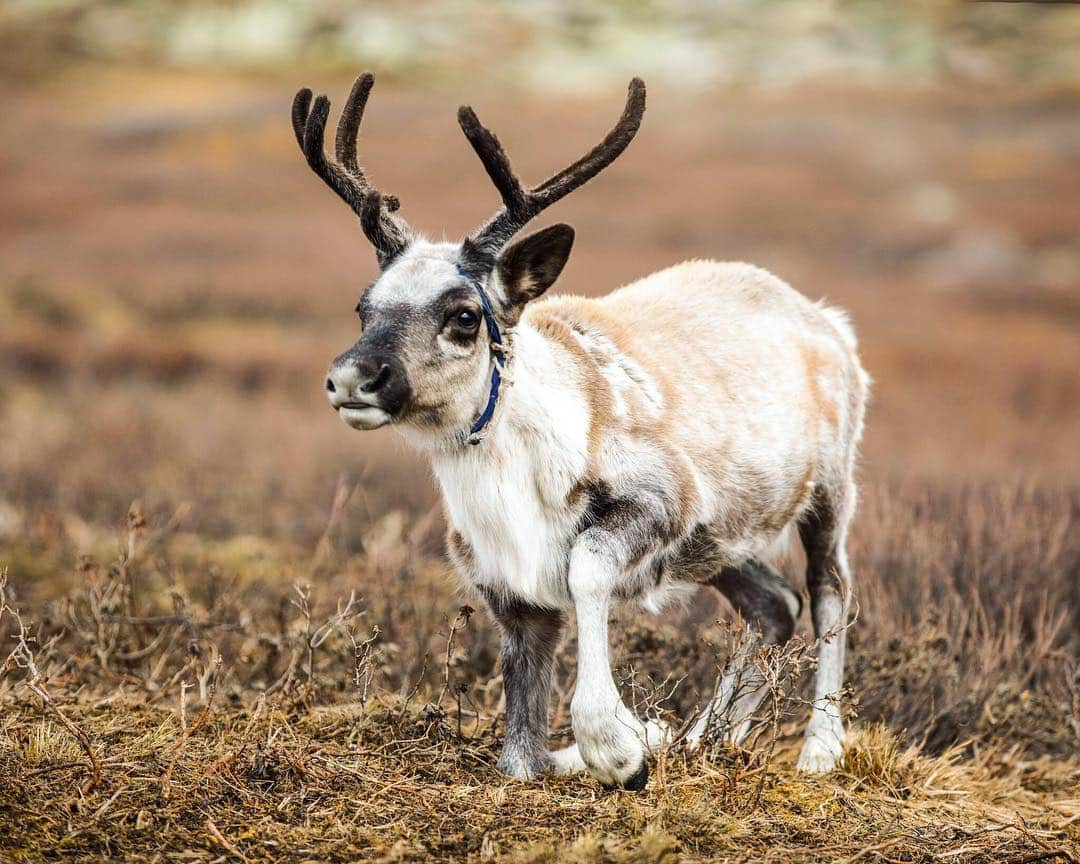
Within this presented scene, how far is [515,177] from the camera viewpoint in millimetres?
4383

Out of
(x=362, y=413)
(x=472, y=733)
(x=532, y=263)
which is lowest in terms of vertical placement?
(x=472, y=733)

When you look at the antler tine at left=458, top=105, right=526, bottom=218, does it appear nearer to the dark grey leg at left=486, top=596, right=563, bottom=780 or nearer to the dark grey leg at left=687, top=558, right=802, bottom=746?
the dark grey leg at left=486, top=596, right=563, bottom=780

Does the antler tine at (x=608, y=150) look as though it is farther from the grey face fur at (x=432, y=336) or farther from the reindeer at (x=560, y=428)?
the grey face fur at (x=432, y=336)

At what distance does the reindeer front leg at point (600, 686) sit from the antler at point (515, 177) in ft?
3.74

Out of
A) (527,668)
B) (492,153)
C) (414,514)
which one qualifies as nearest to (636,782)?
(527,668)

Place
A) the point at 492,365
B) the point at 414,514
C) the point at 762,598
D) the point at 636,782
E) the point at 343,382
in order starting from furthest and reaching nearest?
the point at 414,514 < the point at 762,598 < the point at 492,365 < the point at 636,782 < the point at 343,382

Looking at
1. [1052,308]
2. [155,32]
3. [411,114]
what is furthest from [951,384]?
[155,32]

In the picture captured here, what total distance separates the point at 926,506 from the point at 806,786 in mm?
3297

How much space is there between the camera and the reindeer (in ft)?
13.7

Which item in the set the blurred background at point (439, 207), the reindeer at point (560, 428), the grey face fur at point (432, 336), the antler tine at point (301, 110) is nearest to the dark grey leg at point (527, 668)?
the reindeer at point (560, 428)

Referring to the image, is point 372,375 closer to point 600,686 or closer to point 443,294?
point 443,294

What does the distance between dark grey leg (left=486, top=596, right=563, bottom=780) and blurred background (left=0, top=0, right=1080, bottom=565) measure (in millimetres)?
3719

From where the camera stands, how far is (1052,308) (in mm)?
22922

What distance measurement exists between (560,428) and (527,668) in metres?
0.98
